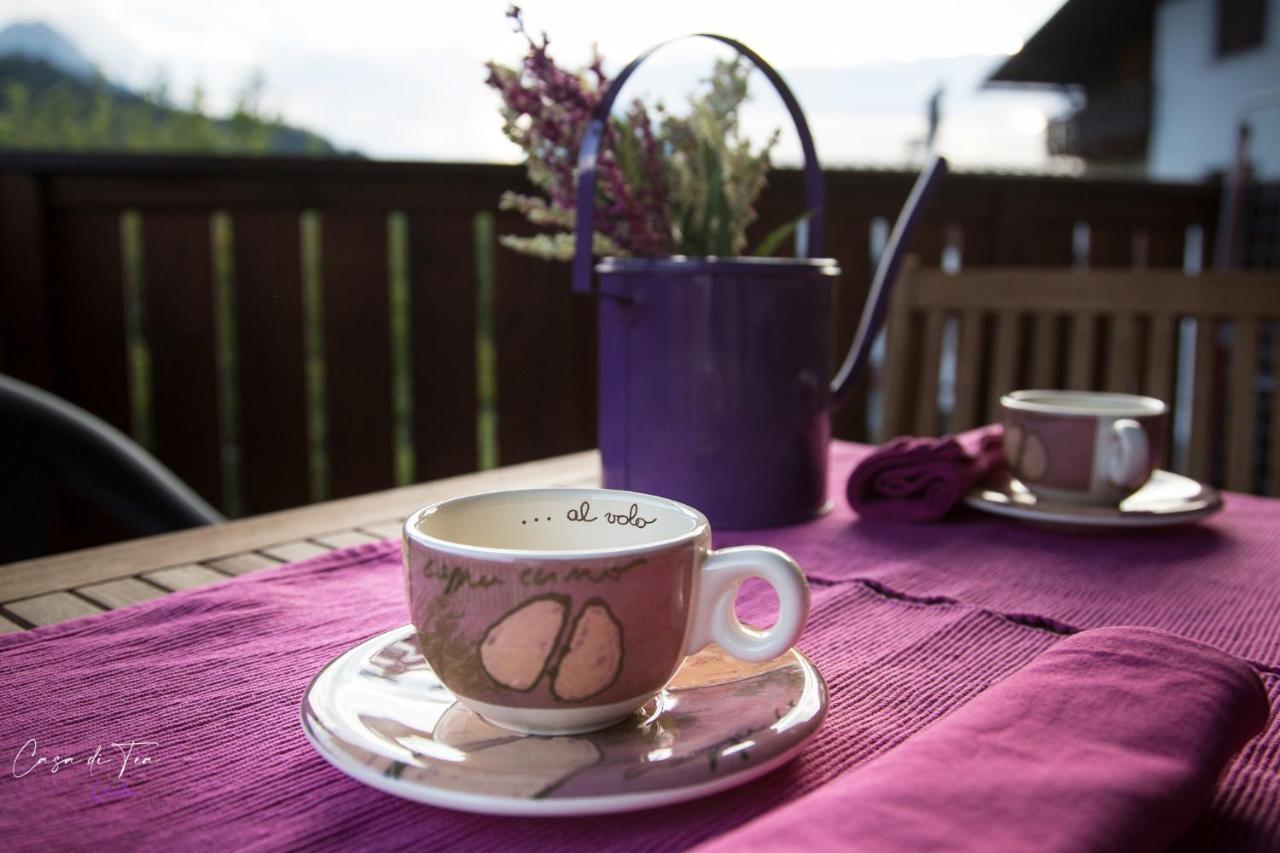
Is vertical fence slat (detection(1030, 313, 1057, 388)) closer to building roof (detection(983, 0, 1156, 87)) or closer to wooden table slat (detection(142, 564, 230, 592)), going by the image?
wooden table slat (detection(142, 564, 230, 592))

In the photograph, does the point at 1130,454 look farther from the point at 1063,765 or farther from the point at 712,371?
the point at 1063,765

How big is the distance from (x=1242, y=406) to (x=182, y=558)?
1.19 m

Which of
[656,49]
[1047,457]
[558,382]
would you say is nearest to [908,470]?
[1047,457]

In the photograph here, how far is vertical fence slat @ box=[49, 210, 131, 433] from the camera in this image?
6.11 feet

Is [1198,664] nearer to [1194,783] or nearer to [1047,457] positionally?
[1194,783]

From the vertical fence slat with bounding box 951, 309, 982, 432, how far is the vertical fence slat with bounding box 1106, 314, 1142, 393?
0.58 feet

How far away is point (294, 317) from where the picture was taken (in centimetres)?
207

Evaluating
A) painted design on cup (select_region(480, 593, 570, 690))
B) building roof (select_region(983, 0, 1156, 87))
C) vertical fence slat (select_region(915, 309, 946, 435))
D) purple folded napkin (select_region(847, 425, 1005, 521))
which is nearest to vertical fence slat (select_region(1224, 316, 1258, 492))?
vertical fence slat (select_region(915, 309, 946, 435))

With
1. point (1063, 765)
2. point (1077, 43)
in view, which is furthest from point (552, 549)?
point (1077, 43)

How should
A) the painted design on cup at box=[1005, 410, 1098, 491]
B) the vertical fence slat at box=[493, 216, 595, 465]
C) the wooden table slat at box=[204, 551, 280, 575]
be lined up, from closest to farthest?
the wooden table slat at box=[204, 551, 280, 575], the painted design on cup at box=[1005, 410, 1098, 491], the vertical fence slat at box=[493, 216, 595, 465]

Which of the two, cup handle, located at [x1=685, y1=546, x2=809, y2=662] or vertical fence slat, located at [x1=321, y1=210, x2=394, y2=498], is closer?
cup handle, located at [x1=685, y1=546, x2=809, y2=662]

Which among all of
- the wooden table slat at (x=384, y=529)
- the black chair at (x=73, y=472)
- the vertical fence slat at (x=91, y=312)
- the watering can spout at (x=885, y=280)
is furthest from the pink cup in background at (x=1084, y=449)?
the vertical fence slat at (x=91, y=312)

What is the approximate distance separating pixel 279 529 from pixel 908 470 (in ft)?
1.67

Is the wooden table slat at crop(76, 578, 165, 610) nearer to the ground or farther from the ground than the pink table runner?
nearer to the ground
